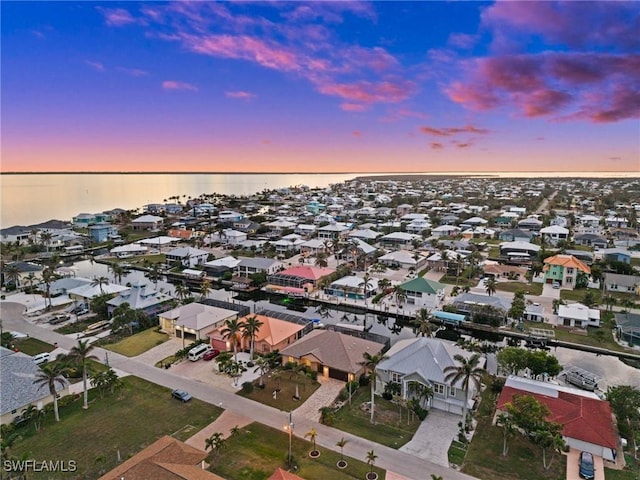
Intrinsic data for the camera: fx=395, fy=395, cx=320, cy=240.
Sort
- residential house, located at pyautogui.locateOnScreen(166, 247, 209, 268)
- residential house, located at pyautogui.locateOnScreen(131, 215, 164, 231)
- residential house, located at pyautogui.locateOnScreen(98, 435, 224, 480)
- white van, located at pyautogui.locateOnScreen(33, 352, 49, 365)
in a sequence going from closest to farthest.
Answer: residential house, located at pyautogui.locateOnScreen(98, 435, 224, 480) < white van, located at pyautogui.locateOnScreen(33, 352, 49, 365) < residential house, located at pyautogui.locateOnScreen(166, 247, 209, 268) < residential house, located at pyautogui.locateOnScreen(131, 215, 164, 231)

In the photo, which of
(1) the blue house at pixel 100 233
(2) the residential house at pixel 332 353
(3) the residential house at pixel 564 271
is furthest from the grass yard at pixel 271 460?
(1) the blue house at pixel 100 233

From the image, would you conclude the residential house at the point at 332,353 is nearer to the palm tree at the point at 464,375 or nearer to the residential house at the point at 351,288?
the palm tree at the point at 464,375

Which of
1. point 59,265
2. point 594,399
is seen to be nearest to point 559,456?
point 594,399

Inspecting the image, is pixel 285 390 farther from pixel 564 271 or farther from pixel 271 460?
pixel 564 271

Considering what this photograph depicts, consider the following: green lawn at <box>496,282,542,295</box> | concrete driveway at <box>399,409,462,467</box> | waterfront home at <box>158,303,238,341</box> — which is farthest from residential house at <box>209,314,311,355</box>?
green lawn at <box>496,282,542,295</box>

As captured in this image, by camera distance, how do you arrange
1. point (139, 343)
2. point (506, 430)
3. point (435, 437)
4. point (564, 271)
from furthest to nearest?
1. point (564, 271)
2. point (139, 343)
3. point (435, 437)
4. point (506, 430)

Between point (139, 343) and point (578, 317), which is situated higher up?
point (578, 317)

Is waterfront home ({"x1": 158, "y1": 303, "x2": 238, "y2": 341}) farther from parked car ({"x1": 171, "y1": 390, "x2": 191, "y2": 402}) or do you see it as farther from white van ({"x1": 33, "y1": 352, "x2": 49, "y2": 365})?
white van ({"x1": 33, "y1": 352, "x2": 49, "y2": 365})

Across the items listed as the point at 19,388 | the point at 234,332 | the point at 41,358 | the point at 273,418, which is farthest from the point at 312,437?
the point at 41,358
